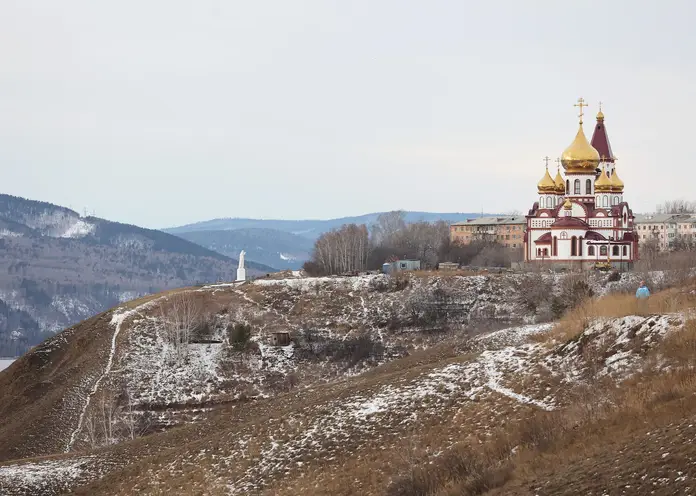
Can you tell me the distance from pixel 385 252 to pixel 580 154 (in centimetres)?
2355

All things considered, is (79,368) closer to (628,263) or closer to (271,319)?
(271,319)

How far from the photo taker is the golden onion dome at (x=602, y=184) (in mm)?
66875

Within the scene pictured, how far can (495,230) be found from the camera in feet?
→ 384

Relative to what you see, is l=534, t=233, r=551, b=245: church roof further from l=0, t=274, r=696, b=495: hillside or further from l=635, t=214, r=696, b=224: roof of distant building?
l=635, t=214, r=696, b=224: roof of distant building

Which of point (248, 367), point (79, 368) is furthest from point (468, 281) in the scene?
point (79, 368)

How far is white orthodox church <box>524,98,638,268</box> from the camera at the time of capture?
65812 millimetres

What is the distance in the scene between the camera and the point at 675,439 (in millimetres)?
15609

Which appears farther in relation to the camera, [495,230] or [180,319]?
[495,230]

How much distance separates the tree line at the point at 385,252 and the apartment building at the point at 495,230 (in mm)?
20080

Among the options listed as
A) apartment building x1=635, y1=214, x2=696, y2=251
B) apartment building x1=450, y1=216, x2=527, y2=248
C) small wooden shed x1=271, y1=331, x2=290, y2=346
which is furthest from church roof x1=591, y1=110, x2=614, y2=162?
apartment building x1=635, y1=214, x2=696, y2=251

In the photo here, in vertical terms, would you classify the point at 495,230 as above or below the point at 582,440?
above

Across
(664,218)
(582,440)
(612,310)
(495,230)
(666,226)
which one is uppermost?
(664,218)

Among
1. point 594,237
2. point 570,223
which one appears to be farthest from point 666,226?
point 570,223

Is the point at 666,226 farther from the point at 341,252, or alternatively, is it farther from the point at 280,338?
the point at 280,338
